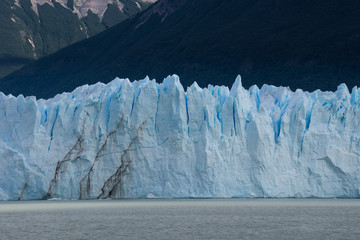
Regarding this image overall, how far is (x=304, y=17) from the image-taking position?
77.6 m

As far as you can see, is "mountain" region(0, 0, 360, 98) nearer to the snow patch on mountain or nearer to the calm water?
the calm water

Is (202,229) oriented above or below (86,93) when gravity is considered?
below

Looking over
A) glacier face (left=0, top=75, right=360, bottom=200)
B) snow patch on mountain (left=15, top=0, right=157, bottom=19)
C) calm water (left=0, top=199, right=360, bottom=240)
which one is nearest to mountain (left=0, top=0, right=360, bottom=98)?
glacier face (left=0, top=75, right=360, bottom=200)

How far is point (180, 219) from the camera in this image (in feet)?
62.8

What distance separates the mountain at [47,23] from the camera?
130m

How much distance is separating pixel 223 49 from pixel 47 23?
75389 millimetres

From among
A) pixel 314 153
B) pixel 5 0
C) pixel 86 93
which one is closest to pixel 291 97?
pixel 314 153

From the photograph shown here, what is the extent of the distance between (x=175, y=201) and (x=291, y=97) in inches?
249

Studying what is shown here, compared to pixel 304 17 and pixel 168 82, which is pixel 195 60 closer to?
pixel 304 17

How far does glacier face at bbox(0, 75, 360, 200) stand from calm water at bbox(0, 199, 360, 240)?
660 mm

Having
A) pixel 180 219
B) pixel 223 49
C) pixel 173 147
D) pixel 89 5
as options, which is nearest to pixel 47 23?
pixel 89 5

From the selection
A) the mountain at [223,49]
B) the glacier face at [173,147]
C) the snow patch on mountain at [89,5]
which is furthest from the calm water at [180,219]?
the snow patch on mountain at [89,5]

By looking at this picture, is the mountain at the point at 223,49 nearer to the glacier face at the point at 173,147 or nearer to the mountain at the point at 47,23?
the mountain at the point at 47,23

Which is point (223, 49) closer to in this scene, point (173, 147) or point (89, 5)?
point (173, 147)
